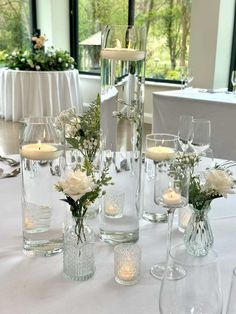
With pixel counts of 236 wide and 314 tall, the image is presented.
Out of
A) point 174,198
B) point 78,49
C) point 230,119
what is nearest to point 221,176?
point 174,198

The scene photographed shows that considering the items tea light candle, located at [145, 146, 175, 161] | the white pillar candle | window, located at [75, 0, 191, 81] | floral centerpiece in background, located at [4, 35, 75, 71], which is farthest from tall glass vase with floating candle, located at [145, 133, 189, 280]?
floral centerpiece in background, located at [4, 35, 75, 71]

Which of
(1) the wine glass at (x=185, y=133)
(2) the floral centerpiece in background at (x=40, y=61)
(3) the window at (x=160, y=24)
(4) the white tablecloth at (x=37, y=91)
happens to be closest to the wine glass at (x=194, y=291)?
(1) the wine glass at (x=185, y=133)

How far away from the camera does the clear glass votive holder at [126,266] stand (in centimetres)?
78

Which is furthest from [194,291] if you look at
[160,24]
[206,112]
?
[160,24]

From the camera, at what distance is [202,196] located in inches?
32.4

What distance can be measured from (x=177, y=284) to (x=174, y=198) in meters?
0.26

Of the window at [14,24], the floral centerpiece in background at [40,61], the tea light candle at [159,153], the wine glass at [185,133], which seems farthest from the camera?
the window at [14,24]

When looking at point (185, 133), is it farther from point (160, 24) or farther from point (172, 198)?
point (160, 24)

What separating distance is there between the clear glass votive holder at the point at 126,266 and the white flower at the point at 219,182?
0.69ft

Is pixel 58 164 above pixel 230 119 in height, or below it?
above

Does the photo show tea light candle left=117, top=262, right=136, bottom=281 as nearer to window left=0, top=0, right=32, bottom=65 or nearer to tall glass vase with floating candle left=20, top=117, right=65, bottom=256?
tall glass vase with floating candle left=20, top=117, right=65, bottom=256

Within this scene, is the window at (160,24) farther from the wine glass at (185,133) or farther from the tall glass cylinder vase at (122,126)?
the tall glass cylinder vase at (122,126)

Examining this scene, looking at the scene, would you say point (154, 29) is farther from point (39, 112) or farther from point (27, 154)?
point (27, 154)

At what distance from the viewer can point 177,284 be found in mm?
560
